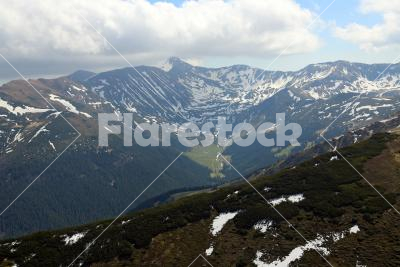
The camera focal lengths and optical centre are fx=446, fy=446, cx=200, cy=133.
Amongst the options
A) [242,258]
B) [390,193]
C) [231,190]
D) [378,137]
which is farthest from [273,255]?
→ [378,137]

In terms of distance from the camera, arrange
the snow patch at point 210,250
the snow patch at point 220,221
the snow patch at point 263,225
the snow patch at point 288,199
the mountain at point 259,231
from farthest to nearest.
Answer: the snow patch at point 288,199
the snow patch at point 220,221
the snow patch at point 263,225
the snow patch at point 210,250
the mountain at point 259,231

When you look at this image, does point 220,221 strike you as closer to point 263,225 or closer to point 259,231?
point 263,225

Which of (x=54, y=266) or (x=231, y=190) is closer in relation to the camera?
(x=54, y=266)

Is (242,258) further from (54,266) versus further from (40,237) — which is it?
(40,237)

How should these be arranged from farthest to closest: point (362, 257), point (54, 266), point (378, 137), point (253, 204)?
point (378, 137), point (253, 204), point (54, 266), point (362, 257)

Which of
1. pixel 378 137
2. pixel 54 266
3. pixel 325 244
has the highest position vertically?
pixel 378 137

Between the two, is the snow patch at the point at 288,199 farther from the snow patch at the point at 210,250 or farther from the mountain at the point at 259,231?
the snow patch at the point at 210,250

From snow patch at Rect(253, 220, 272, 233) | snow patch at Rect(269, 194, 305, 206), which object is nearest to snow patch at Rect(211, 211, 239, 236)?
snow patch at Rect(253, 220, 272, 233)

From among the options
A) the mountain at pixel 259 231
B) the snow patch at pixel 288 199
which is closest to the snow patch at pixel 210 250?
the mountain at pixel 259 231

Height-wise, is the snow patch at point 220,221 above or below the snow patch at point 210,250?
above
